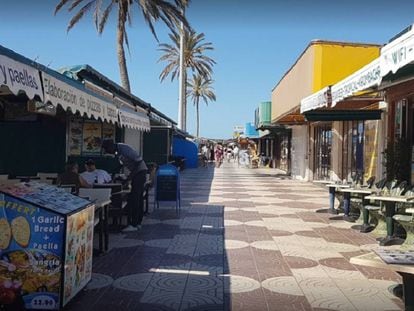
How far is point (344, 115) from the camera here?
1332 cm

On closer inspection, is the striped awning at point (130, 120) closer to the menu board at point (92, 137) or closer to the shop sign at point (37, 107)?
the menu board at point (92, 137)

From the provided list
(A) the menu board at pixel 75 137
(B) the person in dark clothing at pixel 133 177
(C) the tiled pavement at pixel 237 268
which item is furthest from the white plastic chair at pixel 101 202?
(A) the menu board at pixel 75 137

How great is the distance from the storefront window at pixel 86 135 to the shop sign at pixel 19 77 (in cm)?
810

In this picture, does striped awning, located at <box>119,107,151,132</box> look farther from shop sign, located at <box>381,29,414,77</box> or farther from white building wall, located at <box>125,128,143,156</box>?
shop sign, located at <box>381,29,414,77</box>

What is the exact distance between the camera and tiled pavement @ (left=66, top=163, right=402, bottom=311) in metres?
5.23

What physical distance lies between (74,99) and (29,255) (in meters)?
2.61

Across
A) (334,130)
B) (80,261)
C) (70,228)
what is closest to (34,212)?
(70,228)

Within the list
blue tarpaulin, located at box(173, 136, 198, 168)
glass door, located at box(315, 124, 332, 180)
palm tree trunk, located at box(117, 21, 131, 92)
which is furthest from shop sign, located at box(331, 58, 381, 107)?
blue tarpaulin, located at box(173, 136, 198, 168)

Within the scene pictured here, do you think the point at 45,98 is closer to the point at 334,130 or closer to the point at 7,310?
the point at 7,310

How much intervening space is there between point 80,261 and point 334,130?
53.0 feet

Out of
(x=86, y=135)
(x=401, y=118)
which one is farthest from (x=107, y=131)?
(x=401, y=118)

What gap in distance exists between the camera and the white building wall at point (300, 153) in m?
24.5

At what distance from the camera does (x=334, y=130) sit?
19859mm

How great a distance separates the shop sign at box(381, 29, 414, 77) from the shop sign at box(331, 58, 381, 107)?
2.74ft
